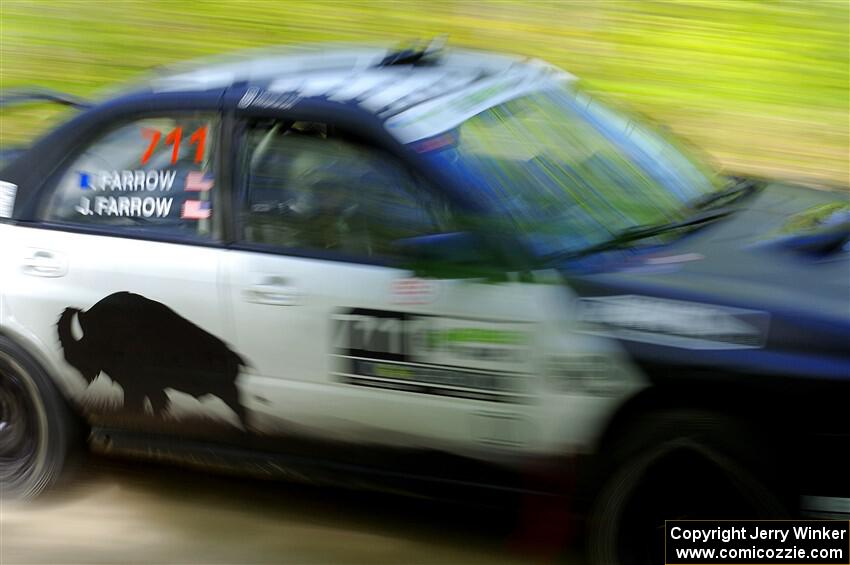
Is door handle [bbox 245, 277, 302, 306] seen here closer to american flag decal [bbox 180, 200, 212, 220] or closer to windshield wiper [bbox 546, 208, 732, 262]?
american flag decal [bbox 180, 200, 212, 220]

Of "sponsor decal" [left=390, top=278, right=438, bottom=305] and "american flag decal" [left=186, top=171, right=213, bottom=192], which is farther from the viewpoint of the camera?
"american flag decal" [left=186, top=171, right=213, bottom=192]

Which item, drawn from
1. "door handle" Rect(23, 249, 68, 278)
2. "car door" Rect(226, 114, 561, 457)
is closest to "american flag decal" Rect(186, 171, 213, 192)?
"car door" Rect(226, 114, 561, 457)

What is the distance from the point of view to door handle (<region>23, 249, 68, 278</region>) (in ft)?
11.5

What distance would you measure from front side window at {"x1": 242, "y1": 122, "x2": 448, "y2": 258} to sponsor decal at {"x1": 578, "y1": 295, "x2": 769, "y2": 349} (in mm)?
531

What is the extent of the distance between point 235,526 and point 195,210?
107cm

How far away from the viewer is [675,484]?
9.36ft

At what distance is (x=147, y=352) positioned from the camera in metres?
3.41

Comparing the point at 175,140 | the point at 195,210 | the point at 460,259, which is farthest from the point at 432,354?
the point at 175,140

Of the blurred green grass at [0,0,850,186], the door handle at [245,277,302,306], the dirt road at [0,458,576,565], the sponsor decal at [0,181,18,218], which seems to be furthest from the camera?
the blurred green grass at [0,0,850,186]

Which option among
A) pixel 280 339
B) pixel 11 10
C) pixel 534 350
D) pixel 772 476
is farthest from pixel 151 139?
pixel 11 10

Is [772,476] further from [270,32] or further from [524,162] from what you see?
[270,32]

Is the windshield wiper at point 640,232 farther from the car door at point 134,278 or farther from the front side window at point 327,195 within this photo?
the car door at point 134,278

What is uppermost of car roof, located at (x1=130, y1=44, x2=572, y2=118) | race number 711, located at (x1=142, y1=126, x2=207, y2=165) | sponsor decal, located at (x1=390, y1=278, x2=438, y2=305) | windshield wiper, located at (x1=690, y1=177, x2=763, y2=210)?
car roof, located at (x1=130, y1=44, x2=572, y2=118)

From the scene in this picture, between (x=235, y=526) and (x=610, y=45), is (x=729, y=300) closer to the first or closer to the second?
(x=235, y=526)
